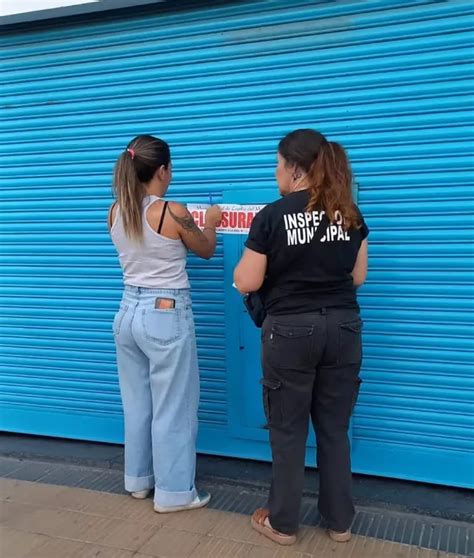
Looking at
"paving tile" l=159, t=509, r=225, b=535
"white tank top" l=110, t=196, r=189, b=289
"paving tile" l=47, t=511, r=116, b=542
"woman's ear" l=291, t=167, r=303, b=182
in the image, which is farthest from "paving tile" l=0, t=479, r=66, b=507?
"woman's ear" l=291, t=167, r=303, b=182

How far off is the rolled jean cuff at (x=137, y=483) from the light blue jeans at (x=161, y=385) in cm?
12

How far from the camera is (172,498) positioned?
305cm

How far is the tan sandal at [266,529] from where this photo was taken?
8.86 feet

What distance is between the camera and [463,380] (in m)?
3.03

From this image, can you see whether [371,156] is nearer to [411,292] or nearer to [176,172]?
[411,292]

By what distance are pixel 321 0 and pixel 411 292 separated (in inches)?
65.5

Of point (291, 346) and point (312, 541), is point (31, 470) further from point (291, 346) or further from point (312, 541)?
point (291, 346)

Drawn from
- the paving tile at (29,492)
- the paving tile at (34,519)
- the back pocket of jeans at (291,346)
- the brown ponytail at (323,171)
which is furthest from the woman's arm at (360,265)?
the paving tile at (29,492)

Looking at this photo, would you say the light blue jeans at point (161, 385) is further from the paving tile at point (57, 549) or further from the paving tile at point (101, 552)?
the paving tile at point (57, 549)

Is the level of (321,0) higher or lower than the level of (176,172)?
higher

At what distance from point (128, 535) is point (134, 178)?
181 cm

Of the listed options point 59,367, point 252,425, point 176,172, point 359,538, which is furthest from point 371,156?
point 59,367

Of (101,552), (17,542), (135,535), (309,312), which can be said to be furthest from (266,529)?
(17,542)

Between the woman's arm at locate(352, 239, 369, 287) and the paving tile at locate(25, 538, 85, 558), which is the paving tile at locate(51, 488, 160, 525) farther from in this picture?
the woman's arm at locate(352, 239, 369, 287)
